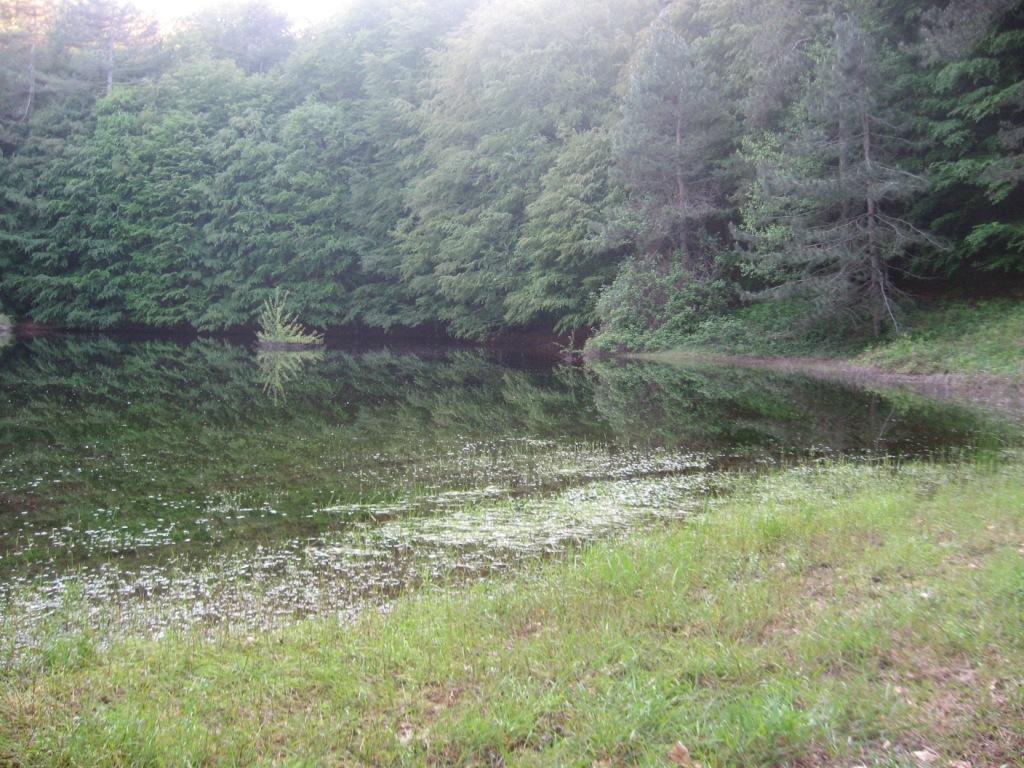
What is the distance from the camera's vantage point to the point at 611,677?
4.33 metres

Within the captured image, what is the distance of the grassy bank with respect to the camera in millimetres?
20969

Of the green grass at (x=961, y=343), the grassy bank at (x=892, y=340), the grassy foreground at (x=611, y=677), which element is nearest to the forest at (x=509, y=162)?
the grassy bank at (x=892, y=340)

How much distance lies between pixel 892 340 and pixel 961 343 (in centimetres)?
278

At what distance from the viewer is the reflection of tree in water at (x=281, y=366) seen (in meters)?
21.6

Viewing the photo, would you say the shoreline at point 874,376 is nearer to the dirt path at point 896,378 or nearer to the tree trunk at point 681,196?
the dirt path at point 896,378

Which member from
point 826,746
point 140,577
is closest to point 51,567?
point 140,577

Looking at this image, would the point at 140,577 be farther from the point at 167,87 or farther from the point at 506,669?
the point at 167,87

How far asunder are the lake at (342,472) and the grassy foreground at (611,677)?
3.15 ft

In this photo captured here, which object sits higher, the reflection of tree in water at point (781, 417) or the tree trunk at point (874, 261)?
the tree trunk at point (874, 261)

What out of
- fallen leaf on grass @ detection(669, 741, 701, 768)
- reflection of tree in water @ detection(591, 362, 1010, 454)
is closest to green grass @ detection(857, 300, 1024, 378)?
reflection of tree in water @ detection(591, 362, 1010, 454)

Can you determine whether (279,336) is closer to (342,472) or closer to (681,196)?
(681,196)

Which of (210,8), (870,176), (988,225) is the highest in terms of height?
(210,8)

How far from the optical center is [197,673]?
4.62 metres

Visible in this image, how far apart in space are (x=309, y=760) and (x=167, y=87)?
59.5 meters
